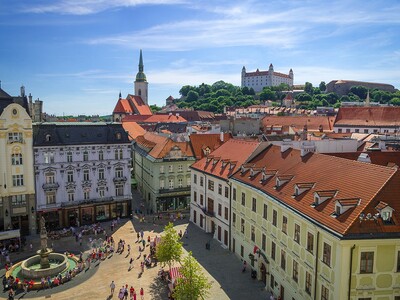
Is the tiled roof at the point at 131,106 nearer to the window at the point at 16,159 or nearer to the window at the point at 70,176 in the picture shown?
the window at the point at 70,176

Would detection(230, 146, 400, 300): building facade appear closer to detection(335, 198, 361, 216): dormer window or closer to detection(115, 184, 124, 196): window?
detection(335, 198, 361, 216): dormer window

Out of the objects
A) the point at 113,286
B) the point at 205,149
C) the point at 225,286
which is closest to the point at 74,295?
the point at 113,286

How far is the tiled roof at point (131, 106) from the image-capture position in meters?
159

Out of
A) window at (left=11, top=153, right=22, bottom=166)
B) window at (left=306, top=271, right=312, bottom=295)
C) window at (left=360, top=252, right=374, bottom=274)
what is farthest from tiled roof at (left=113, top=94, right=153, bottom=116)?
window at (left=360, top=252, right=374, bottom=274)

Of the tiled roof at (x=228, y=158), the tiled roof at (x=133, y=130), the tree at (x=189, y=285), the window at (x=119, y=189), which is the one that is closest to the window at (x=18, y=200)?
the window at (x=119, y=189)

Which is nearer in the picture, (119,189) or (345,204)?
(345,204)

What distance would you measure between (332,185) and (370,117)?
89.4 metres

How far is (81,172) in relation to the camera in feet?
174

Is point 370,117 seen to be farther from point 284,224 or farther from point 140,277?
point 140,277

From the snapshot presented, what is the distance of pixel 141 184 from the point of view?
229ft

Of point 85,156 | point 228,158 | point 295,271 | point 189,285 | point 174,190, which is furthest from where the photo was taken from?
point 174,190

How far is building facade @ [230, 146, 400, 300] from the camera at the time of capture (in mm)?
23016

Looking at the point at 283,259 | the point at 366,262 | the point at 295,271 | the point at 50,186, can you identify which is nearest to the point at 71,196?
the point at 50,186

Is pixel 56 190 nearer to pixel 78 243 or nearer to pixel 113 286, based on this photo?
pixel 78 243
